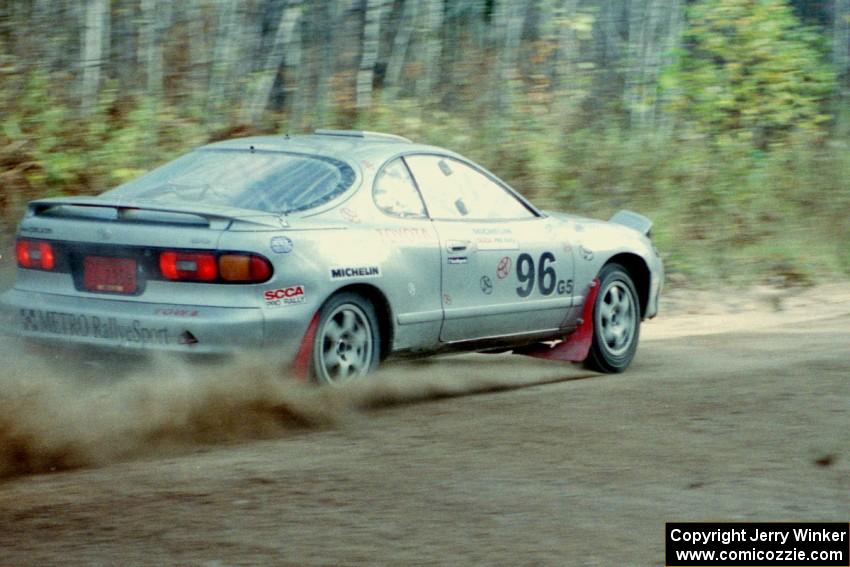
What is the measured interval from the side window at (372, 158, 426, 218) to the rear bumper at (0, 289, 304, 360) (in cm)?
105

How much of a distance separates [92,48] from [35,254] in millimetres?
5957

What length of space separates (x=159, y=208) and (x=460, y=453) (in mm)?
1854

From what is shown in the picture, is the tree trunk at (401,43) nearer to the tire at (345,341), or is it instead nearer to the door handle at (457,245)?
the door handle at (457,245)

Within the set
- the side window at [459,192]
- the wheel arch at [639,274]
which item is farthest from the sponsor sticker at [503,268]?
the wheel arch at [639,274]

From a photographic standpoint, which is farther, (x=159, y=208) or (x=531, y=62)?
(x=531, y=62)

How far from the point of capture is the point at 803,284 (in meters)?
12.9

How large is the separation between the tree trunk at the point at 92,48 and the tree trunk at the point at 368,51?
261 centimetres

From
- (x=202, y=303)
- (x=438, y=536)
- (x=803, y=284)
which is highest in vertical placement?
(x=202, y=303)

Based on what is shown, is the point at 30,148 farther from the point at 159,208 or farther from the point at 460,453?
the point at 460,453

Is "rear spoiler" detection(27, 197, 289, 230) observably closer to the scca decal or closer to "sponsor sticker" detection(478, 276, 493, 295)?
the scca decal

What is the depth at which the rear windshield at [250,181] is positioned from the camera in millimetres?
6680

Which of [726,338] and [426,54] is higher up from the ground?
[426,54]

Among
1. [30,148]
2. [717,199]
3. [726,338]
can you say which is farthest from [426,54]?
[726,338]

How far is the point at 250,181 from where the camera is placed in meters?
6.84
